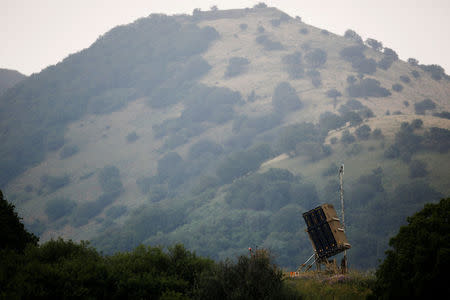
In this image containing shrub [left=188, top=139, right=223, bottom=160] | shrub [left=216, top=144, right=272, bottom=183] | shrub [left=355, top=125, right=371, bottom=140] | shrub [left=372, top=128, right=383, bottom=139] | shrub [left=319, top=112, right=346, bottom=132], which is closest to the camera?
shrub [left=372, top=128, right=383, bottom=139]

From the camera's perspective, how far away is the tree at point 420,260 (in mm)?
8234

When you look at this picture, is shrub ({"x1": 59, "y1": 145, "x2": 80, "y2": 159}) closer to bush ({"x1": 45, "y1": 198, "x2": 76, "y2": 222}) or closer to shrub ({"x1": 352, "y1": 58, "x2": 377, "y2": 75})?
bush ({"x1": 45, "y1": 198, "x2": 76, "y2": 222})

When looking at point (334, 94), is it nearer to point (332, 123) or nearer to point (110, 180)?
point (332, 123)

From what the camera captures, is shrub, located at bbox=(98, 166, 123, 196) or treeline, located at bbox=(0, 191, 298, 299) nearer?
treeline, located at bbox=(0, 191, 298, 299)

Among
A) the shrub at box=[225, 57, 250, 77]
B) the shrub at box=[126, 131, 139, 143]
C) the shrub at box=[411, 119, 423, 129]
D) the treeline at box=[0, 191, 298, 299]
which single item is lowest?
the treeline at box=[0, 191, 298, 299]

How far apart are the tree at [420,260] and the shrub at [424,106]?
140 m

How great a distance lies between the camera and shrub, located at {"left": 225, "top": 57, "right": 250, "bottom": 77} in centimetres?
18231

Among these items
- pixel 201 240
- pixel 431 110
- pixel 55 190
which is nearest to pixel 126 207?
pixel 55 190

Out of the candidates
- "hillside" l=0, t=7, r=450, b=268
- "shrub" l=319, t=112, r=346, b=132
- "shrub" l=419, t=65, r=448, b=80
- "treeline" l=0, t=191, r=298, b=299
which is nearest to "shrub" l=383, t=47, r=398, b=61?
"hillside" l=0, t=7, r=450, b=268

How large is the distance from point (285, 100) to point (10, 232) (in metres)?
144

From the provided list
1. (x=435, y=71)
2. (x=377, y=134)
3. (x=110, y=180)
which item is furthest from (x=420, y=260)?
(x=435, y=71)

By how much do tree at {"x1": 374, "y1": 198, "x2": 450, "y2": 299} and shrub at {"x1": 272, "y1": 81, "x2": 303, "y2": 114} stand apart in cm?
14520

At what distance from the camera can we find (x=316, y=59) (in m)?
177

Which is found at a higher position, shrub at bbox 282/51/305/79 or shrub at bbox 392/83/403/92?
shrub at bbox 282/51/305/79
